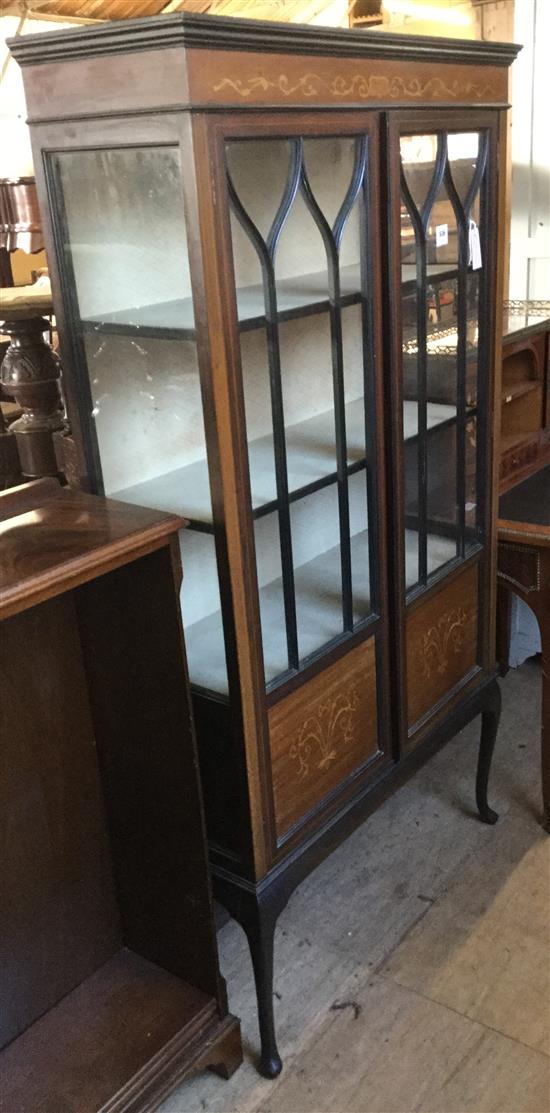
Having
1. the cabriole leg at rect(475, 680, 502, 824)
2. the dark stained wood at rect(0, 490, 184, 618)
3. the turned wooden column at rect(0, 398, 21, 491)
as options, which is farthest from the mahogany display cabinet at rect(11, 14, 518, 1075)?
the turned wooden column at rect(0, 398, 21, 491)

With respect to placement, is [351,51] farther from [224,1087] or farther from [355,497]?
[224,1087]

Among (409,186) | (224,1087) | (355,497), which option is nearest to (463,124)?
(409,186)

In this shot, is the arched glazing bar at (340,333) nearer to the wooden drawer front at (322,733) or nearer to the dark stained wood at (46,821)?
the wooden drawer front at (322,733)

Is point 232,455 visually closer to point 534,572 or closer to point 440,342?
point 440,342

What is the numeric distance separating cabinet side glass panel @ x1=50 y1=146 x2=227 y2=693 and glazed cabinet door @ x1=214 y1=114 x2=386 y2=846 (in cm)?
8

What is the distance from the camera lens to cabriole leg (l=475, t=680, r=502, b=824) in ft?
6.72

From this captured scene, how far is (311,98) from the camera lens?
1.26m

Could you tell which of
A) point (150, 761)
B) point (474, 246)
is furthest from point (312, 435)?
point (150, 761)

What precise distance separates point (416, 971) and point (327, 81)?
1.52 metres

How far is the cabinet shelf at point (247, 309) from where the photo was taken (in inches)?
49.9

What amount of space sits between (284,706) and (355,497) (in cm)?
36

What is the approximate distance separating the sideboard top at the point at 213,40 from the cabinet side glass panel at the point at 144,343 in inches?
4.7

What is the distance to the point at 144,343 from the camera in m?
1.38

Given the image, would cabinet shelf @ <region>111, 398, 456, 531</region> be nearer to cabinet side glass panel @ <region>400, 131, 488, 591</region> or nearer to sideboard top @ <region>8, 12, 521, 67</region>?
cabinet side glass panel @ <region>400, 131, 488, 591</region>
